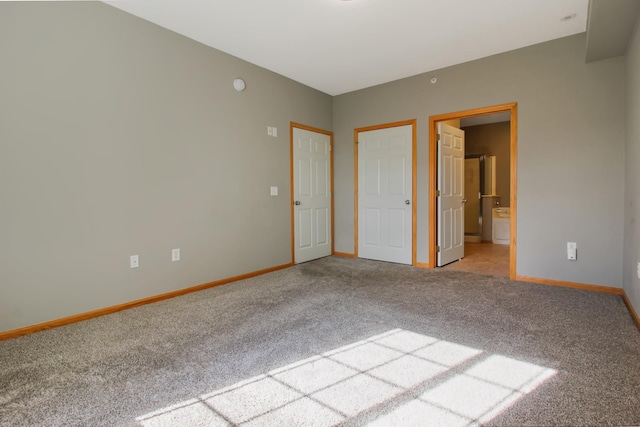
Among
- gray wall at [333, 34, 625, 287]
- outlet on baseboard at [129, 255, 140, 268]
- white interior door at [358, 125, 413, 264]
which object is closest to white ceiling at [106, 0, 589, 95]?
gray wall at [333, 34, 625, 287]

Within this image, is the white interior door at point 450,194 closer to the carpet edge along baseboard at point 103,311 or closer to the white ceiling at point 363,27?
the white ceiling at point 363,27

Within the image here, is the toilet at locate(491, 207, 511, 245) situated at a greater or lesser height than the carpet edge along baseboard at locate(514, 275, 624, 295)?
greater

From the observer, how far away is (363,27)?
310cm

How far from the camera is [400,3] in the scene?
8.89ft

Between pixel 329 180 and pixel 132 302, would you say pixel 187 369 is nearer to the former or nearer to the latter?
pixel 132 302

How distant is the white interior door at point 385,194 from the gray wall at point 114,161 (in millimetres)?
1691

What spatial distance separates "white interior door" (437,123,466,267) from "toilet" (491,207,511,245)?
2.09 m

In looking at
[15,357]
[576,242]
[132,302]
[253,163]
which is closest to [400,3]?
[253,163]

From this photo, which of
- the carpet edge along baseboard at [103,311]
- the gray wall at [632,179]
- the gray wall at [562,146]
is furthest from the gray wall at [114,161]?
the gray wall at [632,179]

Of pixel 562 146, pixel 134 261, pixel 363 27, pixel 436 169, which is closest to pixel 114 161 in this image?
pixel 134 261

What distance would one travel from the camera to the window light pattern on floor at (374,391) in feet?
4.67

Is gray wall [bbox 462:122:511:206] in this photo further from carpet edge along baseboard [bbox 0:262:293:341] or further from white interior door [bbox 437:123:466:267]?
carpet edge along baseboard [bbox 0:262:293:341]

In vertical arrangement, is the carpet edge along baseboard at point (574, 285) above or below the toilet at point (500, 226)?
below

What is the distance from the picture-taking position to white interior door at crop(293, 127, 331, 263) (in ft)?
15.2
